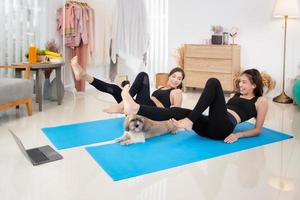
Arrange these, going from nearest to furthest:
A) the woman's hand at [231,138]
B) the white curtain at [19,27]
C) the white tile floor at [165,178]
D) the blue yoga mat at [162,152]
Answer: the white tile floor at [165,178] < the blue yoga mat at [162,152] < the woman's hand at [231,138] < the white curtain at [19,27]

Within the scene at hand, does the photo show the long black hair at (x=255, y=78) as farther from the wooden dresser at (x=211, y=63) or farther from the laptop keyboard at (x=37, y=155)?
the wooden dresser at (x=211, y=63)

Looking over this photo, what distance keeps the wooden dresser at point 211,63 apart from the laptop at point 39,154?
3512mm

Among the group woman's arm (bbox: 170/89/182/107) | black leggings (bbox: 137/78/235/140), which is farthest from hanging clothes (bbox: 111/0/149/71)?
black leggings (bbox: 137/78/235/140)

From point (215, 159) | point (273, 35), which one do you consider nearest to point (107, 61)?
point (273, 35)

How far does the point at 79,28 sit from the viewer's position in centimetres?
505

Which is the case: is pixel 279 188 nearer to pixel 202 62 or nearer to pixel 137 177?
pixel 137 177

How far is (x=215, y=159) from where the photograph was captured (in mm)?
2334

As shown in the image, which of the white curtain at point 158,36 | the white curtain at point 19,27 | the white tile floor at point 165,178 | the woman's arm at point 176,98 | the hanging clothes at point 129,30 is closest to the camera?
the white tile floor at point 165,178

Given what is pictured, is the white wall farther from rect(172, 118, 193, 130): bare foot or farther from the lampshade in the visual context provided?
rect(172, 118, 193, 130): bare foot

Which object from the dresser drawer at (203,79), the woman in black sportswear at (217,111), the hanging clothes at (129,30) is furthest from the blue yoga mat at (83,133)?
the dresser drawer at (203,79)

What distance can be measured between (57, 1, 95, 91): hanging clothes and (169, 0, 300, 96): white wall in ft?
6.13

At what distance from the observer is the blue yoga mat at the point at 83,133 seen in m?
2.70

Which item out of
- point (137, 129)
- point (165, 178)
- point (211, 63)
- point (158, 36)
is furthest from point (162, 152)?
point (158, 36)

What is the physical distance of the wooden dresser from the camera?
518 centimetres
